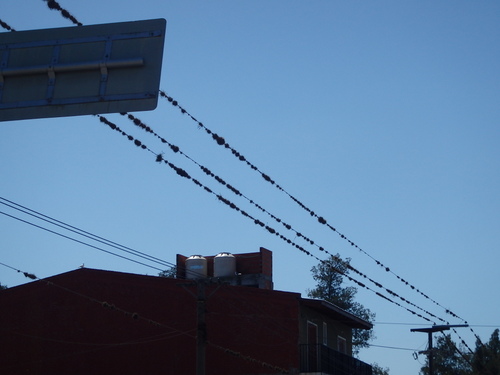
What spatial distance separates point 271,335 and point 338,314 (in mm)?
4980

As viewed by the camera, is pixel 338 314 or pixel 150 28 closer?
pixel 150 28

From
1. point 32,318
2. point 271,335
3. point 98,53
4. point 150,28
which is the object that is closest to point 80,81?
point 98,53

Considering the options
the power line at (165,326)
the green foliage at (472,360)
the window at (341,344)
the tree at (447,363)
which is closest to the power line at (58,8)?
the power line at (165,326)

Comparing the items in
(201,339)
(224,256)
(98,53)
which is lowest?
(201,339)

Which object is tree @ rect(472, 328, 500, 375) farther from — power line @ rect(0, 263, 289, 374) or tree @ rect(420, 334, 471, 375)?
power line @ rect(0, 263, 289, 374)

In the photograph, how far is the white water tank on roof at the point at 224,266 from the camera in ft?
114

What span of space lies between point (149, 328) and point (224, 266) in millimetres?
4641

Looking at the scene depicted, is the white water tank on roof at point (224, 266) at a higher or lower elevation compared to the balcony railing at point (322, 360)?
higher

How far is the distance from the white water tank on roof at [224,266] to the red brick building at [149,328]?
2.39m

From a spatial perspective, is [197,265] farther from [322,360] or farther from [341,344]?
Result: [341,344]

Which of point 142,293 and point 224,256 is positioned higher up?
point 224,256

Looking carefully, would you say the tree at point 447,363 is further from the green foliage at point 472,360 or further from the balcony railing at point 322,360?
the balcony railing at point 322,360

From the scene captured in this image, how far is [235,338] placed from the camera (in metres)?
31.6

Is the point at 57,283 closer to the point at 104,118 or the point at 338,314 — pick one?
the point at 338,314
